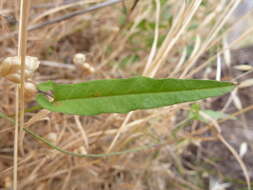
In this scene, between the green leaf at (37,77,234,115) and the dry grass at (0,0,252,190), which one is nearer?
the green leaf at (37,77,234,115)

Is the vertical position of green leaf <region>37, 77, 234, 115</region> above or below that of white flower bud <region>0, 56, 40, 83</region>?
below

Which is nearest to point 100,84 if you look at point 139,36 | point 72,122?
point 72,122

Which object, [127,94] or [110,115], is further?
[110,115]

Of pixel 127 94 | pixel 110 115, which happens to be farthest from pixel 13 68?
pixel 110 115

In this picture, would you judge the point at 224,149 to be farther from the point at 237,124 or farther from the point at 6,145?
the point at 6,145

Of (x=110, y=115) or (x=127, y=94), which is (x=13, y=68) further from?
(x=110, y=115)
